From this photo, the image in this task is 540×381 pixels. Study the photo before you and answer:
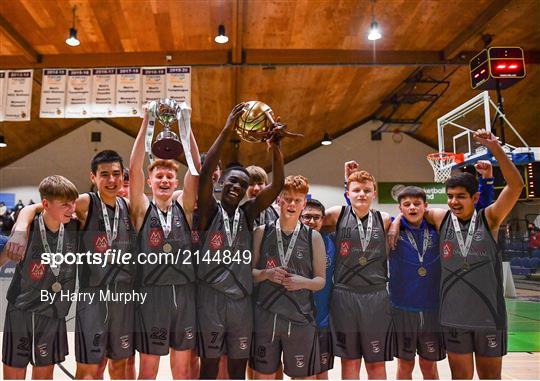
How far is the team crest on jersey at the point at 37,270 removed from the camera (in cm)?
249

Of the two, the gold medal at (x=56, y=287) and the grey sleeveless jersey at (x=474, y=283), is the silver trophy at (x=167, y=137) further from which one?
the grey sleeveless jersey at (x=474, y=283)

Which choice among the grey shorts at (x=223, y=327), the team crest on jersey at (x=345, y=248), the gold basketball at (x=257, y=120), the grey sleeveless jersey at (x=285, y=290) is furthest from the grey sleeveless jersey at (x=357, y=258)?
the gold basketball at (x=257, y=120)

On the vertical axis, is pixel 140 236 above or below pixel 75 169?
below

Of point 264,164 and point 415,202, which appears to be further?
point 264,164

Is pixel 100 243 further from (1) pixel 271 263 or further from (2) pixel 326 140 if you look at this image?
(2) pixel 326 140

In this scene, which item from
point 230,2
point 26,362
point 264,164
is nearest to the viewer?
point 26,362

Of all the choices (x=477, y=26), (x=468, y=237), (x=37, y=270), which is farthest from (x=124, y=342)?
(x=477, y=26)

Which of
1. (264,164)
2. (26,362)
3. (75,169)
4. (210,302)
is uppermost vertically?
(75,169)

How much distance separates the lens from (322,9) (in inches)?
213

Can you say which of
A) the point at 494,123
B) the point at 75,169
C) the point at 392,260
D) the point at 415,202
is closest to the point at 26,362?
the point at 392,260

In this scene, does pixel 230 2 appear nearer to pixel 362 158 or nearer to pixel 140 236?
pixel 362 158

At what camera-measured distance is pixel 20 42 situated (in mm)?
5754

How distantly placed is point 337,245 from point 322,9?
366cm

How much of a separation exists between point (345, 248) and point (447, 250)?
62 cm
